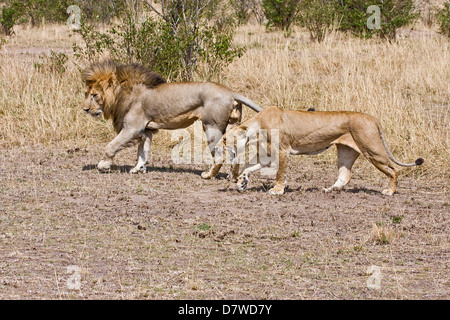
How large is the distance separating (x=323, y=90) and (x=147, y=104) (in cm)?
476

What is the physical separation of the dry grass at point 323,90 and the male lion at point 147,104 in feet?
6.19

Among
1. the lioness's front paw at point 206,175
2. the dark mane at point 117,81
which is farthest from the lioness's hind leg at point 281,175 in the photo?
the dark mane at point 117,81

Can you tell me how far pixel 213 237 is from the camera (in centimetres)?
624

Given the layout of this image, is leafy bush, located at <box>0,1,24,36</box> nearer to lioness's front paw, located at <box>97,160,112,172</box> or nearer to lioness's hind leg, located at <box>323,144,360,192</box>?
lioness's front paw, located at <box>97,160,112,172</box>

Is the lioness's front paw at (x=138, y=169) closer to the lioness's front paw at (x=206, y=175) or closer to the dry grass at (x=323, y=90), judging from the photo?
the lioness's front paw at (x=206, y=175)

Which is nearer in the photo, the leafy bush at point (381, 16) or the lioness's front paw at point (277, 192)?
the lioness's front paw at point (277, 192)

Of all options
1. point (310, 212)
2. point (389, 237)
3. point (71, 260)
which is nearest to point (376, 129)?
point (310, 212)

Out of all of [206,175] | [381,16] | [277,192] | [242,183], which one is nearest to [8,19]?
[381,16]

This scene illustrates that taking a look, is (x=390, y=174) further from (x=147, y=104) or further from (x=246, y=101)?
(x=147, y=104)

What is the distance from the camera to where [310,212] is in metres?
7.16

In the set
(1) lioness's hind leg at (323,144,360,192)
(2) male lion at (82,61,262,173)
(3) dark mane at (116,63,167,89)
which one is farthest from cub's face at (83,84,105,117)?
(1) lioness's hind leg at (323,144,360,192)

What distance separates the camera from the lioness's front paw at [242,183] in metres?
7.98

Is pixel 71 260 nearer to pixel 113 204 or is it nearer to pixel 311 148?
pixel 113 204

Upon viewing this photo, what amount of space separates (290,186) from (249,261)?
2.90m
